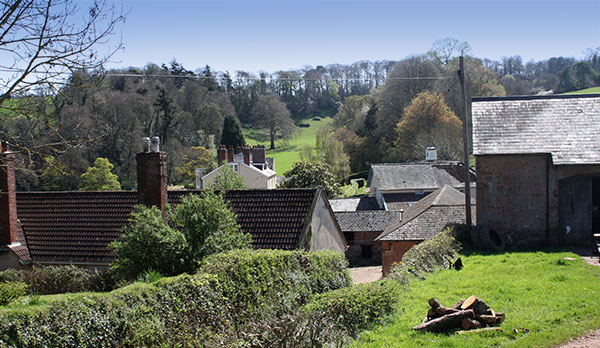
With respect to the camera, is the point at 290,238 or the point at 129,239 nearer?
the point at 129,239

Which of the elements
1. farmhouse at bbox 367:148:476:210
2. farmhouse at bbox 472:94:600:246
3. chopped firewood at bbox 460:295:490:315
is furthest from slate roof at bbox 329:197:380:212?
chopped firewood at bbox 460:295:490:315

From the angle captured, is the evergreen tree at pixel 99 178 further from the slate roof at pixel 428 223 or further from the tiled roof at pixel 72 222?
the slate roof at pixel 428 223

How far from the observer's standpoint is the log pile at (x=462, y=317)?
9727 millimetres

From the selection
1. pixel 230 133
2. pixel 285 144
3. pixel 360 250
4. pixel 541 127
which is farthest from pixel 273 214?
pixel 285 144

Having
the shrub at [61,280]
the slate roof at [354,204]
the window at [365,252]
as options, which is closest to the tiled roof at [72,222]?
the shrub at [61,280]

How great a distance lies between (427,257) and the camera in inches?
642

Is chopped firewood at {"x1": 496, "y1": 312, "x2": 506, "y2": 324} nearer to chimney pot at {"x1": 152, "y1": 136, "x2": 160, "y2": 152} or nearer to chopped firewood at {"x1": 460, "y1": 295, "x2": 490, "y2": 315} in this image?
chopped firewood at {"x1": 460, "y1": 295, "x2": 490, "y2": 315}

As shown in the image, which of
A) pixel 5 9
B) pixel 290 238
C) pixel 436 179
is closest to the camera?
pixel 5 9

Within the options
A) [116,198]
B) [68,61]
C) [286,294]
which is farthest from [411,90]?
[68,61]

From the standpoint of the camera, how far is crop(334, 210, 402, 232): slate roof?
39.1m

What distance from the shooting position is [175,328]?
8859mm

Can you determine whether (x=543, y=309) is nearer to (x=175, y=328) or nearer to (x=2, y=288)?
(x=175, y=328)

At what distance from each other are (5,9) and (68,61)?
102 centimetres

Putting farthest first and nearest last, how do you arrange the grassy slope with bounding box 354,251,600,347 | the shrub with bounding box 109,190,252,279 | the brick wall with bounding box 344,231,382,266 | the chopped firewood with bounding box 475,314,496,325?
the brick wall with bounding box 344,231,382,266 < the shrub with bounding box 109,190,252,279 < the chopped firewood with bounding box 475,314,496,325 < the grassy slope with bounding box 354,251,600,347
